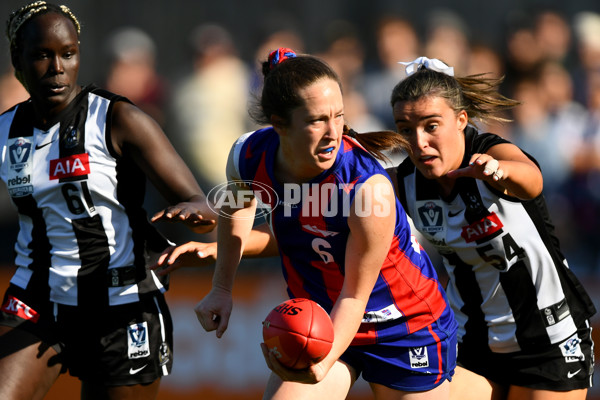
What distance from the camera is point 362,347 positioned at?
151 inches

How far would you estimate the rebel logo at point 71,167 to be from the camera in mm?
4031

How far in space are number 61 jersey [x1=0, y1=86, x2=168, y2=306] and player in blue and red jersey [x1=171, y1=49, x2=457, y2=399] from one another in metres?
0.49

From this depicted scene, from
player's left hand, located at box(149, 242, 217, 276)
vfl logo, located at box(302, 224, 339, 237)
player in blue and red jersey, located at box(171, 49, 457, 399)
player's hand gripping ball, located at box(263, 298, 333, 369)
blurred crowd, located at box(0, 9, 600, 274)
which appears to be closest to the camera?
player's hand gripping ball, located at box(263, 298, 333, 369)

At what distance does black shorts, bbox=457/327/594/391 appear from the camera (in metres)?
4.26

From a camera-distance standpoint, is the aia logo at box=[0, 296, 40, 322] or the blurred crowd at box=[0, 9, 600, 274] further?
the blurred crowd at box=[0, 9, 600, 274]

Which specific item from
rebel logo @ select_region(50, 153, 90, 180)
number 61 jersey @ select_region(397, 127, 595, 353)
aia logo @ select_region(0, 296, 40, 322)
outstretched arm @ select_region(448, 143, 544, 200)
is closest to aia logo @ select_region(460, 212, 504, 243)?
number 61 jersey @ select_region(397, 127, 595, 353)

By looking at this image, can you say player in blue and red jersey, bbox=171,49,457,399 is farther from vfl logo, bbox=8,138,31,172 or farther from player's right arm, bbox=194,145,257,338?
vfl logo, bbox=8,138,31,172

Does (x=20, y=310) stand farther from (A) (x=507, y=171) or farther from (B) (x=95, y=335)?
(A) (x=507, y=171)

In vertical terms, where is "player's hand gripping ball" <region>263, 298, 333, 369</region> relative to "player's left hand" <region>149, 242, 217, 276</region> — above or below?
below

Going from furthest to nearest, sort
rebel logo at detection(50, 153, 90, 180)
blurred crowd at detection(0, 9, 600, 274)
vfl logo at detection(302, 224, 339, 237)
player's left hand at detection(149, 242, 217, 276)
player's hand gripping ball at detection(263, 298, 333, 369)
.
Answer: blurred crowd at detection(0, 9, 600, 274), rebel logo at detection(50, 153, 90, 180), player's left hand at detection(149, 242, 217, 276), vfl logo at detection(302, 224, 339, 237), player's hand gripping ball at detection(263, 298, 333, 369)

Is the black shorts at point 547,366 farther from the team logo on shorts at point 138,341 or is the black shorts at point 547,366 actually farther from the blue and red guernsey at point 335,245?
the team logo on shorts at point 138,341

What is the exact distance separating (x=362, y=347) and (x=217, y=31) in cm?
464

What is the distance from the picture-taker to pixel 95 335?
160 inches

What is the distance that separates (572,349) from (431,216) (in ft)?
3.21
